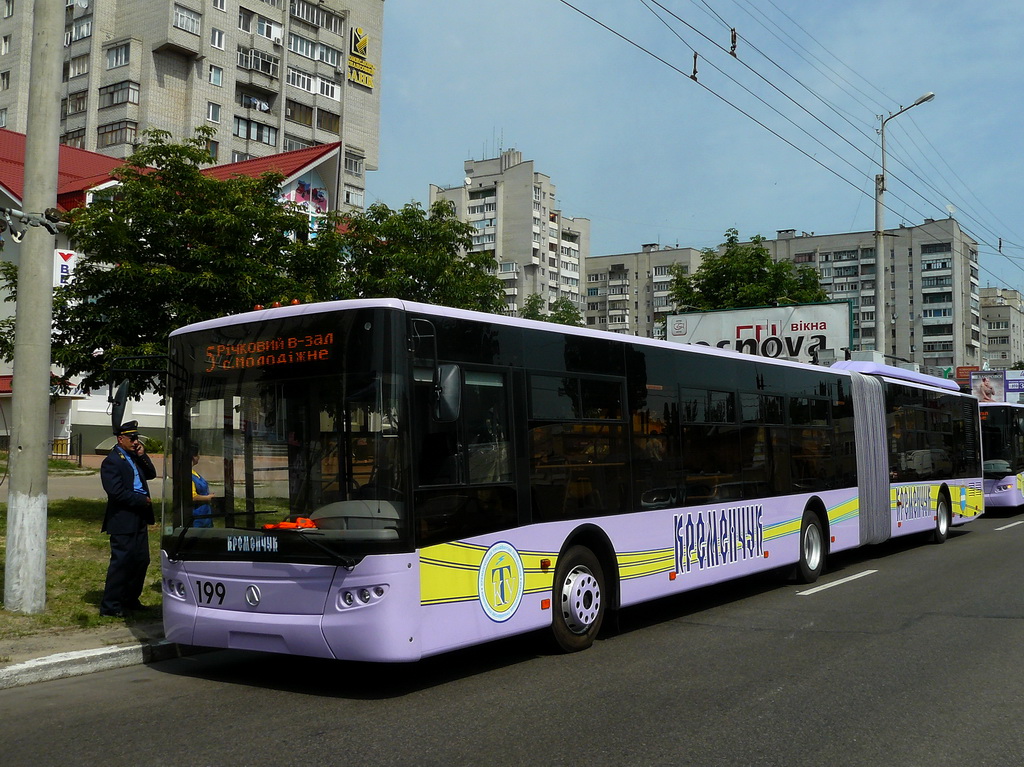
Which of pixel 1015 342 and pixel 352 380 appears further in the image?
pixel 1015 342

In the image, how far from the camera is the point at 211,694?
23.6ft

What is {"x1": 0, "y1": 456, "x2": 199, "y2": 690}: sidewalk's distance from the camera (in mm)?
7551

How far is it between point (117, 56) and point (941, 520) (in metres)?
54.6

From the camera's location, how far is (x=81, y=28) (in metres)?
61.6

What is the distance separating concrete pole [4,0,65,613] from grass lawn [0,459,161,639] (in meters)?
0.34

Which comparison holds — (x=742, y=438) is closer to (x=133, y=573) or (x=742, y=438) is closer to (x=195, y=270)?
(x=133, y=573)

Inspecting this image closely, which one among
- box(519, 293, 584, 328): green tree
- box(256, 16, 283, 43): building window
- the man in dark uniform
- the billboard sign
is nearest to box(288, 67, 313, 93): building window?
box(256, 16, 283, 43): building window

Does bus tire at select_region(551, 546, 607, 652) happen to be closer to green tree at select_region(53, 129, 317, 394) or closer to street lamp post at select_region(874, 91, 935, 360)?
green tree at select_region(53, 129, 317, 394)

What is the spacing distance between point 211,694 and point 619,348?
468cm

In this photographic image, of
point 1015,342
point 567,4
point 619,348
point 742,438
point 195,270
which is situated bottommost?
point 742,438

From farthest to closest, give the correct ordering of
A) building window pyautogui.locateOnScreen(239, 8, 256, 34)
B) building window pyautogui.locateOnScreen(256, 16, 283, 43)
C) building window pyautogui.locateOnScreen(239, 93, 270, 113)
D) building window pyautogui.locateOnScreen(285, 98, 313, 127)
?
building window pyautogui.locateOnScreen(285, 98, 313, 127) < building window pyautogui.locateOnScreen(256, 16, 283, 43) < building window pyautogui.locateOnScreen(239, 93, 270, 113) < building window pyautogui.locateOnScreen(239, 8, 256, 34)

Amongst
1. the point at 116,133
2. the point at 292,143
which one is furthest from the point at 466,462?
the point at 292,143

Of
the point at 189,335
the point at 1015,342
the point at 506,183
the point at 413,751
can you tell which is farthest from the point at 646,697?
the point at 1015,342

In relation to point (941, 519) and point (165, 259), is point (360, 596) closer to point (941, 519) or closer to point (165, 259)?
point (165, 259)
